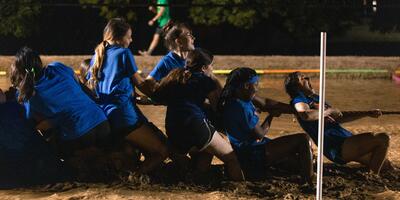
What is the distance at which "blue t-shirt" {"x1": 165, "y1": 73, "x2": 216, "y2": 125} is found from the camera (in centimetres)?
559

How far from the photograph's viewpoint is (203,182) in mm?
5762

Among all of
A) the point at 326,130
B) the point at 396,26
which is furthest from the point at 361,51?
the point at 326,130

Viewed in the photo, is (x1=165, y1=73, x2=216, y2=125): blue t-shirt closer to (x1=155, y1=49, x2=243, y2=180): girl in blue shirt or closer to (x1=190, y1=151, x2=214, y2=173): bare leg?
(x1=155, y1=49, x2=243, y2=180): girl in blue shirt

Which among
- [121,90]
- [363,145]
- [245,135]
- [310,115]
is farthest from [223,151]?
[363,145]

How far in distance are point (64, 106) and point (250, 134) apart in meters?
1.47

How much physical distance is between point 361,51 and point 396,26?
191cm

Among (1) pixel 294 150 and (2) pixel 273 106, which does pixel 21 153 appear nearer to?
(2) pixel 273 106

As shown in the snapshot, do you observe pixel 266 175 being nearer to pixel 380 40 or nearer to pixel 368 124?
pixel 368 124

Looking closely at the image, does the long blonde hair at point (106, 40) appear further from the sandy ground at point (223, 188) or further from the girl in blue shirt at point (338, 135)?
the girl in blue shirt at point (338, 135)

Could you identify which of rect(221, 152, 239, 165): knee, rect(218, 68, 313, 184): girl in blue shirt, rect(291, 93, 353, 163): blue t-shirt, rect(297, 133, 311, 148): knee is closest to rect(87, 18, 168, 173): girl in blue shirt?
rect(221, 152, 239, 165): knee

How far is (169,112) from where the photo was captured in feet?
18.7

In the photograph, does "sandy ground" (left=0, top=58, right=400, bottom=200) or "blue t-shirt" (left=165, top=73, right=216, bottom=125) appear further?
"blue t-shirt" (left=165, top=73, right=216, bottom=125)

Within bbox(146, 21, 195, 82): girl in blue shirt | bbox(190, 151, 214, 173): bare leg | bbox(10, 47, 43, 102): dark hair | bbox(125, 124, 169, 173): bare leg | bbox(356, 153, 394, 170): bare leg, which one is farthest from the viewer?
bbox(146, 21, 195, 82): girl in blue shirt

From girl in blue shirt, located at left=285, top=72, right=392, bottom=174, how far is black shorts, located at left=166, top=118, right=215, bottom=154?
77 centimetres
